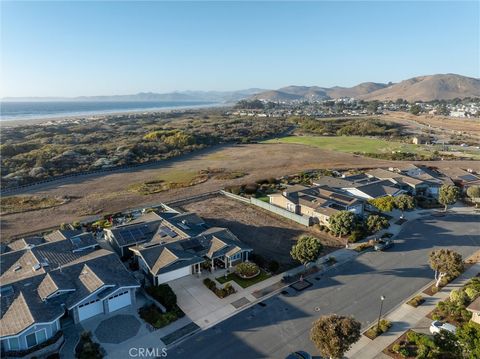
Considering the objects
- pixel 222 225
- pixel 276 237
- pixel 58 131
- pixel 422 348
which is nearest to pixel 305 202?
pixel 276 237

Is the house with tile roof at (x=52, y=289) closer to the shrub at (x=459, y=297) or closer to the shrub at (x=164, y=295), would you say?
the shrub at (x=164, y=295)

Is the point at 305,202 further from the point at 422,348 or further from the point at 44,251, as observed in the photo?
the point at 44,251

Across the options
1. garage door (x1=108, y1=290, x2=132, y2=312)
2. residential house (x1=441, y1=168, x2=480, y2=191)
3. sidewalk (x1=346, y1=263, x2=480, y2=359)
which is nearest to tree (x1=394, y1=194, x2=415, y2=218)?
sidewalk (x1=346, y1=263, x2=480, y2=359)

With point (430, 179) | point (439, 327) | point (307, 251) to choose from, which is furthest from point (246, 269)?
point (430, 179)

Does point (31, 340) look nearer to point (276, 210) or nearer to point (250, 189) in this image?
point (276, 210)

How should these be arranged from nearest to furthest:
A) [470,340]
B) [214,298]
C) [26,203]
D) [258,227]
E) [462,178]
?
[470,340], [214,298], [258,227], [26,203], [462,178]

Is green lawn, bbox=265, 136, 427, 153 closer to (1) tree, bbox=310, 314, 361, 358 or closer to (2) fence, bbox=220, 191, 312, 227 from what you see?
(2) fence, bbox=220, 191, 312, 227
